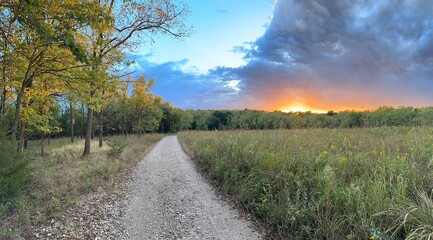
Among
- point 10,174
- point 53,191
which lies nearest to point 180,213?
point 53,191

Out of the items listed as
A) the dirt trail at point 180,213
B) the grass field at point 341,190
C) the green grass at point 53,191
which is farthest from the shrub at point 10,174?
the grass field at point 341,190

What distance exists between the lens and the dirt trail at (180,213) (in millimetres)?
4895

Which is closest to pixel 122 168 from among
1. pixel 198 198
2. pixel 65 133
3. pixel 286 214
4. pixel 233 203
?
pixel 198 198

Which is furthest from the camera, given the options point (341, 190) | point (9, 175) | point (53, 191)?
point (53, 191)

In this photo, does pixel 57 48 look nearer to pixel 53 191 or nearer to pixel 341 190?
pixel 53 191

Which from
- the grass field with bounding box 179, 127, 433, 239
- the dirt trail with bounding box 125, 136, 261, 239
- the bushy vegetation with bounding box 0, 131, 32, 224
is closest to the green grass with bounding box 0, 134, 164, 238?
the bushy vegetation with bounding box 0, 131, 32, 224

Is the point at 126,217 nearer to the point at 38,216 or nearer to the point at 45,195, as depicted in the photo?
the point at 38,216

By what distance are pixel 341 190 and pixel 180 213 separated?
361cm

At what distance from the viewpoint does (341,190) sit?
14.8 feet

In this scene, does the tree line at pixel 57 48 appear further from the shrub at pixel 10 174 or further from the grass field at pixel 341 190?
the grass field at pixel 341 190

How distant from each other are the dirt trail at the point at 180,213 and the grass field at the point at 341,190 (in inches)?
24.8

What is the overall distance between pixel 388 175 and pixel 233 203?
358 cm

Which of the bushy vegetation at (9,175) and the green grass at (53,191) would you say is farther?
the bushy vegetation at (9,175)

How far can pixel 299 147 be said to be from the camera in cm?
727
